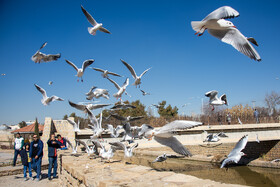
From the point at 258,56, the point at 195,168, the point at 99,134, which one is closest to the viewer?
the point at 258,56

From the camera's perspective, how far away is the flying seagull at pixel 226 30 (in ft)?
12.3

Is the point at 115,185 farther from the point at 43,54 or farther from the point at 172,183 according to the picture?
the point at 43,54


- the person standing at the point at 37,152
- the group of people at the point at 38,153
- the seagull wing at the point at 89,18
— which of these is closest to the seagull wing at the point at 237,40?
the seagull wing at the point at 89,18

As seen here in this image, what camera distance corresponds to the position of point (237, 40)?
4.17m

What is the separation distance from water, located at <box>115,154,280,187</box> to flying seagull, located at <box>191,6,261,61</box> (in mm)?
3450

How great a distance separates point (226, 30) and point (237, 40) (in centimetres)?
33

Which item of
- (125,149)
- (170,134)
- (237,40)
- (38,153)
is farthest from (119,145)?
(38,153)

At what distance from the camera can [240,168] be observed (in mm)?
7398

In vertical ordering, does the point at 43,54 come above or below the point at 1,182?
above

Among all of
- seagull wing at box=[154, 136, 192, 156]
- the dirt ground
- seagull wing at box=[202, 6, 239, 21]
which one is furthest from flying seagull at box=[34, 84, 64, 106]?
seagull wing at box=[202, 6, 239, 21]

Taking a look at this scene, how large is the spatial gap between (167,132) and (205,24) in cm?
214

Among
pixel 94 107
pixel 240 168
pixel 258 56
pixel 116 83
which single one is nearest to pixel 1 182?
pixel 94 107

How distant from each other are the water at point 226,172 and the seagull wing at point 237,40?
343 cm

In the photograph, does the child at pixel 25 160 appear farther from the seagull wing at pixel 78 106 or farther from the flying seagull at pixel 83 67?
the flying seagull at pixel 83 67
